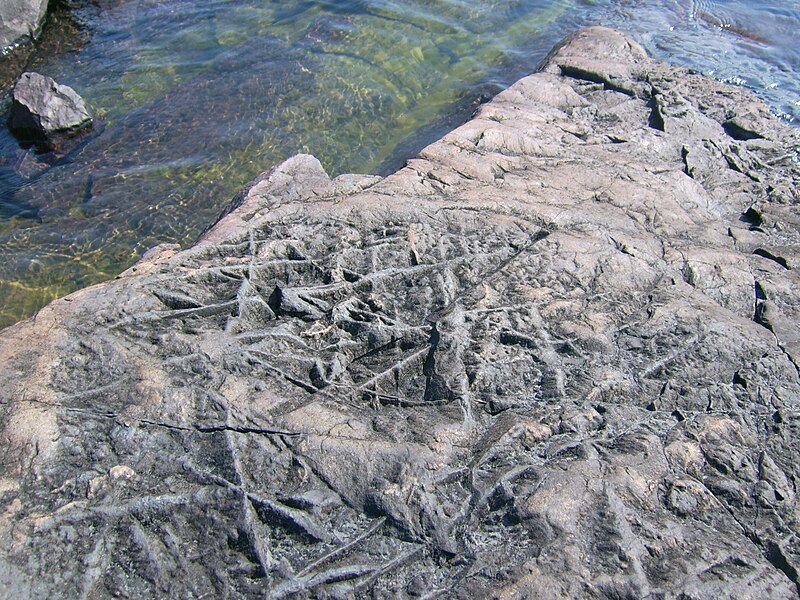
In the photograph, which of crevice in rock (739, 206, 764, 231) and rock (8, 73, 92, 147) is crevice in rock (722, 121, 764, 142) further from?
rock (8, 73, 92, 147)

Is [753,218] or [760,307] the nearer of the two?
[760,307]

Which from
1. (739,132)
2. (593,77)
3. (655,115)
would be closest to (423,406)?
(655,115)

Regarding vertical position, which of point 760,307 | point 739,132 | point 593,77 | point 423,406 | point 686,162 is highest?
point 593,77

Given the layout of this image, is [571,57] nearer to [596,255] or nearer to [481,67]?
[481,67]

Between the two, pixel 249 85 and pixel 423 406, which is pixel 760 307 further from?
pixel 249 85

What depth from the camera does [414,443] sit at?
9.27 ft

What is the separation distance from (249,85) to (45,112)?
6.99ft

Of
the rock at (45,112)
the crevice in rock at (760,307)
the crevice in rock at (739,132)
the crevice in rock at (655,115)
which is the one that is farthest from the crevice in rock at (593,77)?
the rock at (45,112)

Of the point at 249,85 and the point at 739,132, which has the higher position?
the point at 739,132

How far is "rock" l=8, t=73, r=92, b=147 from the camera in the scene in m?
6.55

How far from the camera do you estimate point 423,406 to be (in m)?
3.07

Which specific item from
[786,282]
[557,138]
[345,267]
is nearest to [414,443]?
[345,267]

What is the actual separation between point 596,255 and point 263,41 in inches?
241

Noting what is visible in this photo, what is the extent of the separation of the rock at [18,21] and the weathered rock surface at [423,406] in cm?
582
